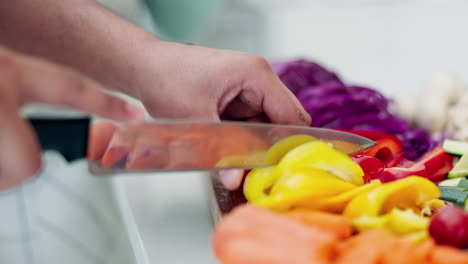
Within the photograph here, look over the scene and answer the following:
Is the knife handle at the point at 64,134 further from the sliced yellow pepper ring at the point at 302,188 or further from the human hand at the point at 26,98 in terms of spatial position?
the human hand at the point at 26,98

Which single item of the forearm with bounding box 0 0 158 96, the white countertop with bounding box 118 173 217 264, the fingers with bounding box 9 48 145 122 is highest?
the fingers with bounding box 9 48 145 122

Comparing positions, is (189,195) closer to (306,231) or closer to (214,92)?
(214,92)

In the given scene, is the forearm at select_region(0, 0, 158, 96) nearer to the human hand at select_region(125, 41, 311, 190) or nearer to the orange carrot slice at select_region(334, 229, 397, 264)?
the human hand at select_region(125, 41, 311, 190)

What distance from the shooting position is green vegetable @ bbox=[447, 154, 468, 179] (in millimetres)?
777

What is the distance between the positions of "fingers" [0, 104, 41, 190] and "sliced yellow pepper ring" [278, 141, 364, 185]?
33cm

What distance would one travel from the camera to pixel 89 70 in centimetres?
91

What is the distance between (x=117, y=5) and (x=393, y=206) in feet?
3.73

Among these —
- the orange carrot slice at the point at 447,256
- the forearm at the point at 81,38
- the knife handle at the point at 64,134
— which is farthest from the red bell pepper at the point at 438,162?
the knife handle at the point at 64,134

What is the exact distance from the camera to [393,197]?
0.61 m

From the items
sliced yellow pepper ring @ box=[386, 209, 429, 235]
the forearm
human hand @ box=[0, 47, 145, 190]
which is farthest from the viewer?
the forearm

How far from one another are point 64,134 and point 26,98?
1.22 m

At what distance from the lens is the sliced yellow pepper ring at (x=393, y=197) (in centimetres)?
58

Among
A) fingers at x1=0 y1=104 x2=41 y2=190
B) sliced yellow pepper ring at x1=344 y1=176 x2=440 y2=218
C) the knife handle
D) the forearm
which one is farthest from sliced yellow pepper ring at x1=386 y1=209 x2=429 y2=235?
the knife handle

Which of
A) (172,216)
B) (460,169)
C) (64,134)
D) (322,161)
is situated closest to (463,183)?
(460,169)
